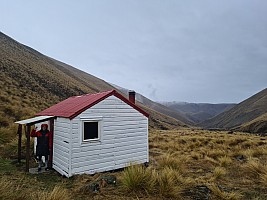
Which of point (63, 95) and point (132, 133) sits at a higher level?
point (63, 95)

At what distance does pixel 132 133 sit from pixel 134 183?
419 cm

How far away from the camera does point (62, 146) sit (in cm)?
922

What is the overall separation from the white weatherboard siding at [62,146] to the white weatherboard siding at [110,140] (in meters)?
0.15

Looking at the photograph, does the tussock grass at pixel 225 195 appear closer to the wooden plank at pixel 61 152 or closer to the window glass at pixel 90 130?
the window glass at pixel 90 130

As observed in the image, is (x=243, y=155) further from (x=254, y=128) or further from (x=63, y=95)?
(x=254, y=128)

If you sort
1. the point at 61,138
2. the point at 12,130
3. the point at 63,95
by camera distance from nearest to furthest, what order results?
the point at 61,138 → the point at 12,130 → the point at 63,95

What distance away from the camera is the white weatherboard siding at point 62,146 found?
8739mm

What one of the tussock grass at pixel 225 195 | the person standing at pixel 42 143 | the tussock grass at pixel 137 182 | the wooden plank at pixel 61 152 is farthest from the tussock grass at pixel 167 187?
the person standing at pixel 42 143

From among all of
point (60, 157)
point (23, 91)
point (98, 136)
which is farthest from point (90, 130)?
point (23, 91)

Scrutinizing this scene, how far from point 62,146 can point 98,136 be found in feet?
4.67

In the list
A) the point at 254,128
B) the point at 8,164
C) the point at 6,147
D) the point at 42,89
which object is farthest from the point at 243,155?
the point at 254,128

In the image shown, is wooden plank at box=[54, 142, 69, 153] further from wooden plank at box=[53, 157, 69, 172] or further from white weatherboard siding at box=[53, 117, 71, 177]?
wooden plank at box=[53, 157, 69, 172]

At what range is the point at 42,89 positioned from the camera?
36.0 meters

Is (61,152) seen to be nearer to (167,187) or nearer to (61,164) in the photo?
(61,164)
